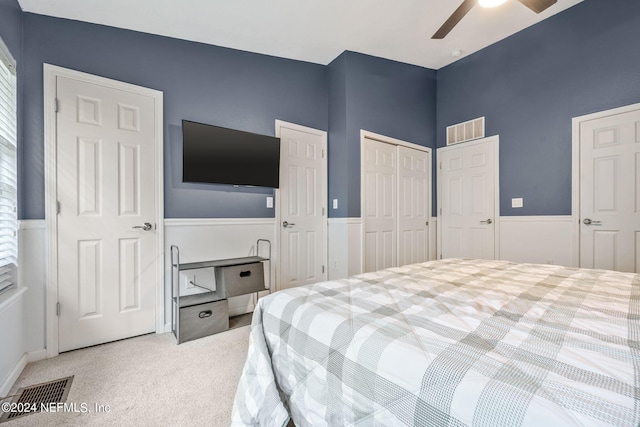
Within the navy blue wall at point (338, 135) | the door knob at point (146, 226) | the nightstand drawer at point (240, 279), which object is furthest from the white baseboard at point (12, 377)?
the navy blue wall at point (338, 135)

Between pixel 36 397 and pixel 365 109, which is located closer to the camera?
pixel 36 397

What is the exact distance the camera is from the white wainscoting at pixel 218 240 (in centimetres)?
258

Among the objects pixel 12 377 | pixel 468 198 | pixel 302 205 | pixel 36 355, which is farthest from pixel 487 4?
pixel 36 355

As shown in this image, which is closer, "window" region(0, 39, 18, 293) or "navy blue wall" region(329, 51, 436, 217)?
"window" region(0, 39, 18, 293)

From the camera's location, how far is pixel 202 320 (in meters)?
2.40

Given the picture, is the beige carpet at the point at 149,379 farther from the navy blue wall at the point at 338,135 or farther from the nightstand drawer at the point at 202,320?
the navy blue wall at the point at 338,135

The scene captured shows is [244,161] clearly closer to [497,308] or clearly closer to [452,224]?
[497,308]

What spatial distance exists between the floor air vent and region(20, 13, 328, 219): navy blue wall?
3.82 ft

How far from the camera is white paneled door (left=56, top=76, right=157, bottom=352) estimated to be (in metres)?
2.18

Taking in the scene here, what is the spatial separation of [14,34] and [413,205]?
4105 millimetres

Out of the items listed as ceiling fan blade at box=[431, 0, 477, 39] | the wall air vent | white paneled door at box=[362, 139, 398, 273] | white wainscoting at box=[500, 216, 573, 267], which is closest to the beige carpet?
white paneled door at box=[362, 139, 398, 273]

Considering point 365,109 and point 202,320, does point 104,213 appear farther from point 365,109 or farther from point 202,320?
point 365,109

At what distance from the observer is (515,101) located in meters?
3.36

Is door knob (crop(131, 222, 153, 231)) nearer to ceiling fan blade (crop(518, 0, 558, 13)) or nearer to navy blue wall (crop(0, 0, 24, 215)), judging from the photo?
navy blue wall (crop(0, 0, 24, 215))
